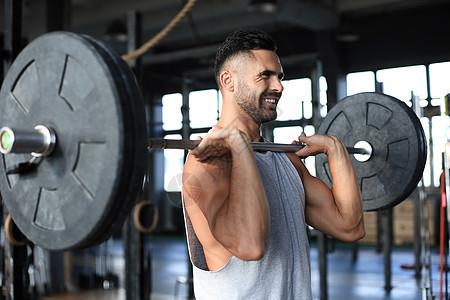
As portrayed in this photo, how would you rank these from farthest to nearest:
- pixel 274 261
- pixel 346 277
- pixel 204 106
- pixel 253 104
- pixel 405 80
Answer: pixel 204 106, pixel 405 80, pixel 346 277, pixel 253 104, pixel 274 261

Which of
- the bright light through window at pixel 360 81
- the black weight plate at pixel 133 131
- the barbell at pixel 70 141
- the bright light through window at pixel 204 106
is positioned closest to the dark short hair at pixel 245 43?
the barbell at pixel 70 141

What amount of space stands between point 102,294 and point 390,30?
6.89 m

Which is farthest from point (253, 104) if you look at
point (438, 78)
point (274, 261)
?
point (438, 78)

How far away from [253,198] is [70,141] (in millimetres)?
477

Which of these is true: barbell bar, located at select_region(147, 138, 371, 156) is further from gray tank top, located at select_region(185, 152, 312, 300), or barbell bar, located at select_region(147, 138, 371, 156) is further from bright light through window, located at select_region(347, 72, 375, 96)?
bright light through window, located at select_region(347, 72, 375, 96)

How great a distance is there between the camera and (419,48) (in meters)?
9.41

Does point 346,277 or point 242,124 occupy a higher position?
point 242,124

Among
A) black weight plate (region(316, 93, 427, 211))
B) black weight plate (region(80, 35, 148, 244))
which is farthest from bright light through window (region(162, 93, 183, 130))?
black weight plate (region(80, 35, 148, 244))

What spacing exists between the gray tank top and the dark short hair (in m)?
0.31

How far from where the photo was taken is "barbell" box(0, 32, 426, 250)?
1032 mm

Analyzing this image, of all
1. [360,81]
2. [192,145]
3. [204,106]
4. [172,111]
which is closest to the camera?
[192,145]

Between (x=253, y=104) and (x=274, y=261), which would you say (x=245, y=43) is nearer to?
(x=253, y=104)

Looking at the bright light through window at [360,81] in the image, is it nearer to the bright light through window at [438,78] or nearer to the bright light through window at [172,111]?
the bright light through window at [438,78]

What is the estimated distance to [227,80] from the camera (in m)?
1.64
